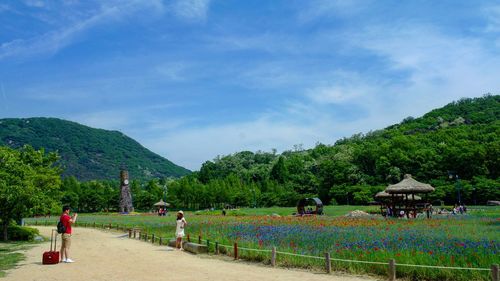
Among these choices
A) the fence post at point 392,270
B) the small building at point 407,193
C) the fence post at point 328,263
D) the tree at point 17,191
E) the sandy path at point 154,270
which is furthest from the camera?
the small building at point 407,193

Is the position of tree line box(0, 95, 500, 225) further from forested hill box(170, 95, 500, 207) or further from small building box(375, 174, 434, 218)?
small building box(375, 174, 434, 218)

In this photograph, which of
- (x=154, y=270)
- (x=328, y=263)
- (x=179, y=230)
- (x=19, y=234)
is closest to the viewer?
(x=328, y=263)

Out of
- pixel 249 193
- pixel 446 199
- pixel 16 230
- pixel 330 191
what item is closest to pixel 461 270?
pixel 16 230

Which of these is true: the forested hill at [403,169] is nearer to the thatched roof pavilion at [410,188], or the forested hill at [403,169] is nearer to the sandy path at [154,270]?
the thatched roof pavilion at [410,188]

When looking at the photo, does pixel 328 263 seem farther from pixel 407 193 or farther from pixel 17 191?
pixel 407 193

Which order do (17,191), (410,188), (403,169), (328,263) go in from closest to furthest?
(328,263) → (17,191) → (410,188) → (403,169)

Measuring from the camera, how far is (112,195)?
99.8 metres

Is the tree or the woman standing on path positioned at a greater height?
the tree

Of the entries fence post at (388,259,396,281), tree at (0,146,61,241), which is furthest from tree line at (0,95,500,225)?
fence post at (388,259,396,281)

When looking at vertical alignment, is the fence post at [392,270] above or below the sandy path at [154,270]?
above

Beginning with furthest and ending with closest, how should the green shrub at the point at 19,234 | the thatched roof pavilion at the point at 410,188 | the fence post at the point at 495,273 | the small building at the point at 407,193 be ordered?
the small building at the point at 407,193, the thatched roof pavilion at the point at 410,188, the green shrub at the point at 19,234, the fence post at the point at 495,273

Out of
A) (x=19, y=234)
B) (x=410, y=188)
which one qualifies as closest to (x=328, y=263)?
(x=19, y=234)

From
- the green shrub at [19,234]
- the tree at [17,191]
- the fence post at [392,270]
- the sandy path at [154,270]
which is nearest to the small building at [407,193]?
the sandy path at [154,270]

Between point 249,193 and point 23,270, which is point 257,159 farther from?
point 23,270
